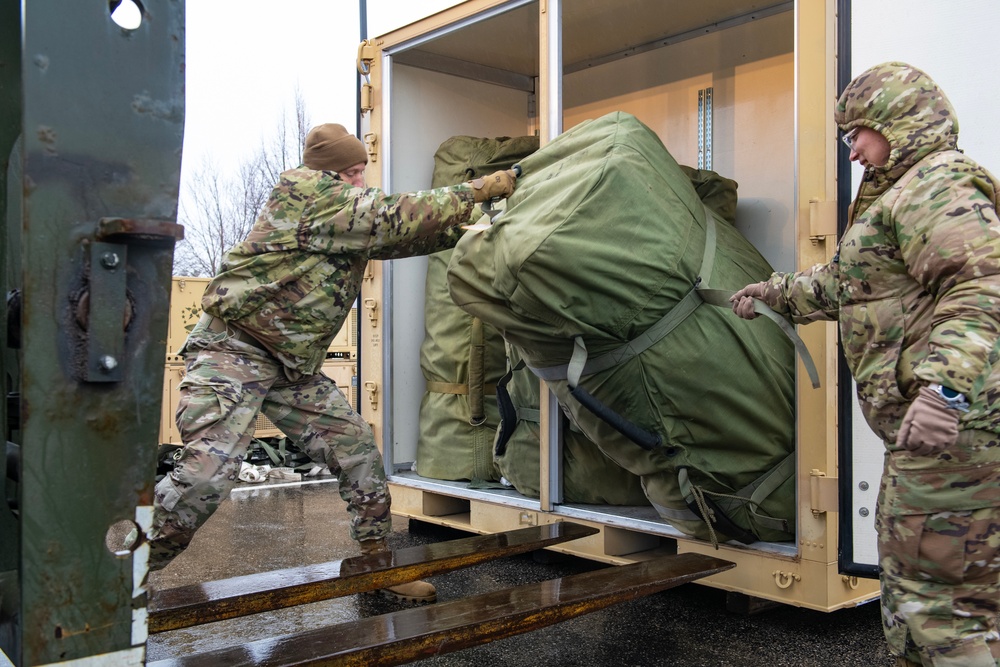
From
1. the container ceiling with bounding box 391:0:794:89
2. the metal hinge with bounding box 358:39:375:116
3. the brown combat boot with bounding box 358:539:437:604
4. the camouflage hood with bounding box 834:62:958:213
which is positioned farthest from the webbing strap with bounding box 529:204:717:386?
the metal hinge with bounding box 358:39:375:116

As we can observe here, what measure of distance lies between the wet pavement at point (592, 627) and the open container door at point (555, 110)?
25 cm

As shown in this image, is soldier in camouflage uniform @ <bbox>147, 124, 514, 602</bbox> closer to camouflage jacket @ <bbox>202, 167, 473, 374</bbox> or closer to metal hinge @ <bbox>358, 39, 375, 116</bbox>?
camouflage jacket @ <bbox>202, 167, 473, 374</bbox>

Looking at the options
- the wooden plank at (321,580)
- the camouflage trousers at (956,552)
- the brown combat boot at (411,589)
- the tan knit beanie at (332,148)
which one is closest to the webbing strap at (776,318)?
the camouflage trousers at (956,552)

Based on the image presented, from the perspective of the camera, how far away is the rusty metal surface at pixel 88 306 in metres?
1.46

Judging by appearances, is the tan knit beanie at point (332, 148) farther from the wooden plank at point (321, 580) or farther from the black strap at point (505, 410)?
the wooden plank at point (321, 580)

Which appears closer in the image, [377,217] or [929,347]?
[929,347]

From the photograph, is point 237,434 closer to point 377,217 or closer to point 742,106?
point 377,217

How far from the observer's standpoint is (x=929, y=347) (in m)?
1.90

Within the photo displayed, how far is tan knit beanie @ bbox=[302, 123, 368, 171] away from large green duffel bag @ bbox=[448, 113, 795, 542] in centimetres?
57

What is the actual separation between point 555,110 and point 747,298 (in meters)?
1.48

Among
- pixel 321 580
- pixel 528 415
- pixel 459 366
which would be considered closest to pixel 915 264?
pixel 321 580

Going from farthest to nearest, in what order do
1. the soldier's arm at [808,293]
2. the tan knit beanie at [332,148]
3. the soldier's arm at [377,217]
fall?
the tan knit beanie at [332,148] < the soldier's arm at [377,217] < the soldier's arm at [808,293]

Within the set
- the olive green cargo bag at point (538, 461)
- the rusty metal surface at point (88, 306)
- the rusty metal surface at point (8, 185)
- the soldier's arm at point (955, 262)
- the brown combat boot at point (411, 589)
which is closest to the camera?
the rusty metal surface at point (88, 306)

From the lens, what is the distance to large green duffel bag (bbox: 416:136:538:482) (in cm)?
437
